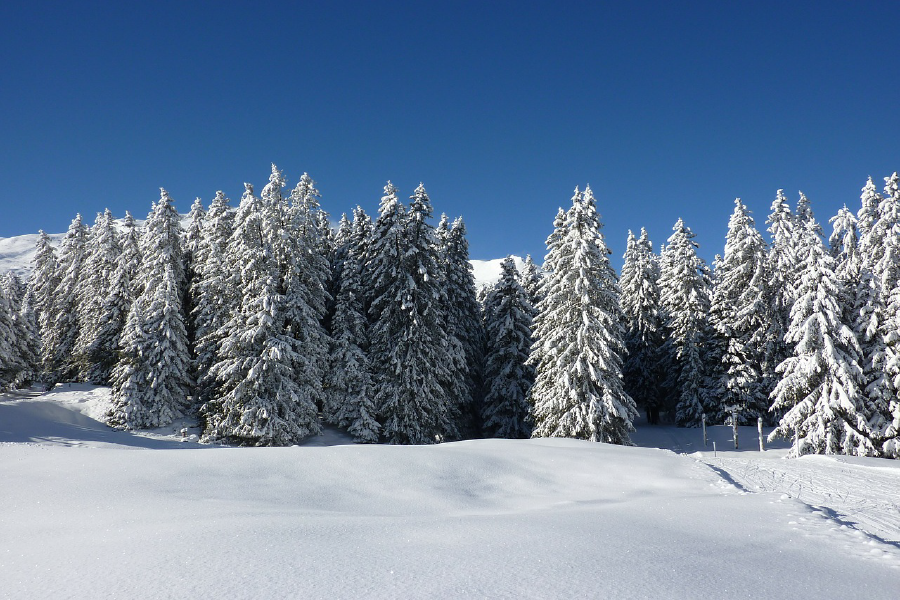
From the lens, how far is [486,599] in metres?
4.49

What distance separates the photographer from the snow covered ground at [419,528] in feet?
16.0

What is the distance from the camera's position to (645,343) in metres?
40.4

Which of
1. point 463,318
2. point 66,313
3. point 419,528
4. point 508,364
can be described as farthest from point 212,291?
point 419,528

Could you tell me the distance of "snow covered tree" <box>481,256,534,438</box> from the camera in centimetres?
3184

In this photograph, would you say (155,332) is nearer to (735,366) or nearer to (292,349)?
(292,349)

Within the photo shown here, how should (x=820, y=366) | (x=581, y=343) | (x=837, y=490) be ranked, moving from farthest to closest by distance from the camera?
(x=581, y=343)
(x=820, y=366)
(x=837, y=490)

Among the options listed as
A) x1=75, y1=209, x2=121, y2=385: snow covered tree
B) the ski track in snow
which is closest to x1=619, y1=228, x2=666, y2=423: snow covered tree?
the ski track in snow

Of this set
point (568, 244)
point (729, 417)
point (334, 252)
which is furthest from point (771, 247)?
point (334, 252)

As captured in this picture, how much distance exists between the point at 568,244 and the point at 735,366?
54.9 feet

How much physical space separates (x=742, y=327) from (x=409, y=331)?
77.5ft

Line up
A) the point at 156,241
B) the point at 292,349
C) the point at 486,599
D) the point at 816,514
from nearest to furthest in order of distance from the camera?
the point at 486,599
the point at 816,514
the point at 292,349
the point at 156,241

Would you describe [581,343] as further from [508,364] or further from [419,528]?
→ [419,528]

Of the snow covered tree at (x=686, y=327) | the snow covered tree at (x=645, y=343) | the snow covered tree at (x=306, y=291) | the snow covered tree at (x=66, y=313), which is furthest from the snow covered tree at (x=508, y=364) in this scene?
the snow covered tree at (x=66, y=313)

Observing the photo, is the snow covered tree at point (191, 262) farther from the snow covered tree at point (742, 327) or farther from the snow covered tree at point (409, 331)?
the snow covered tree at point (742, 327)
